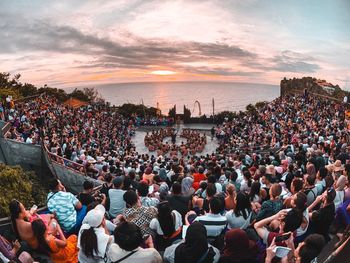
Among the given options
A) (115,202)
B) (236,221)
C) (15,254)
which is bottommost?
(15,254)

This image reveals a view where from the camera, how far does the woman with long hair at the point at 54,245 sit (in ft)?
12.6

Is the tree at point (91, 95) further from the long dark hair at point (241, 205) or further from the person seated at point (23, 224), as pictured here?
the long dark hair at point (241, 205)

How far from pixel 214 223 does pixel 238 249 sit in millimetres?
862

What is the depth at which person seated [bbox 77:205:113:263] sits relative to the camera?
11.9 ft

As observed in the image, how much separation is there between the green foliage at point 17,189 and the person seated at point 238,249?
847 centimetres

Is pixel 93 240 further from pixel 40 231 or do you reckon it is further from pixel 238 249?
pixel 238 249

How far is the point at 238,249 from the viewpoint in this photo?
129 inches

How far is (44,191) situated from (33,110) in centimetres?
1199

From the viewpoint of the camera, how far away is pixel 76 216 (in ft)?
15.7

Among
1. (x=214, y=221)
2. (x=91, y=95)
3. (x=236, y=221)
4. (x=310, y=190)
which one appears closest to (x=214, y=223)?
(x=214, y=221)

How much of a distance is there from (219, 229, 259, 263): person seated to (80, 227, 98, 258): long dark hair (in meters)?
1.35

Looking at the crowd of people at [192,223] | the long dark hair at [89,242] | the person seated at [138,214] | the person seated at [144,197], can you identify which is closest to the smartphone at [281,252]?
the crowd of people at [192,223]

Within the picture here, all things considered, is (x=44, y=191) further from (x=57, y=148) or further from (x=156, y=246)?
(x=156, y=246)

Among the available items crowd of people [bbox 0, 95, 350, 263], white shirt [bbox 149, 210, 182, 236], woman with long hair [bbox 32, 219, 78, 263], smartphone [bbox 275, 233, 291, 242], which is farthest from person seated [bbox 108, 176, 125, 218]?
smartphone [bbox 275, 233, 291, 242]
